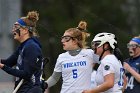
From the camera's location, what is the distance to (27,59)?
9852 millimetres

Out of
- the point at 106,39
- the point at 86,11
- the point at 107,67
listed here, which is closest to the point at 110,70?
the point at 107,67

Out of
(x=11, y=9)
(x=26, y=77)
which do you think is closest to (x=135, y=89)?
(x=26, y=77)

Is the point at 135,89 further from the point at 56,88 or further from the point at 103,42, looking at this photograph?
the point at 56,88

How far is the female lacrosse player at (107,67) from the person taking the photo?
9680mm

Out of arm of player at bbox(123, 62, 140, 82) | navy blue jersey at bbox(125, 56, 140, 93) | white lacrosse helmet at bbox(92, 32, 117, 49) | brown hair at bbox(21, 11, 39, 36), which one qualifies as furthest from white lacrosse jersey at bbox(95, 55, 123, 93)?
navy blue jersey at bbox(125, 56, 140, 93)

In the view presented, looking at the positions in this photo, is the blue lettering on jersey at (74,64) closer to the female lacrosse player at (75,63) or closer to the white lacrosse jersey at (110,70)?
the female lacrosse player at (75,63)

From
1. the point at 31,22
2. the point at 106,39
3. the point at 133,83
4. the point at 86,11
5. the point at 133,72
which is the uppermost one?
the point at 86,11

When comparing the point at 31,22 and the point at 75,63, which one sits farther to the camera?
the point at 75,63

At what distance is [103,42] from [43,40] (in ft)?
39.2

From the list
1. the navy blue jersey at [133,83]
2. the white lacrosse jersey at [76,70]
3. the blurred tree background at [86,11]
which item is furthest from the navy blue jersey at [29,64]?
the blurred tree background at [86,11]

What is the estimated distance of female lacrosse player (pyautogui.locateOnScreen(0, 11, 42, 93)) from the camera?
32.3 ft

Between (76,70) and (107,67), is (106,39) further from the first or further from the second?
(76,70)

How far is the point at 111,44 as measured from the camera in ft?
32.9

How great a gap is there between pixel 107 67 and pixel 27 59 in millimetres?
995
